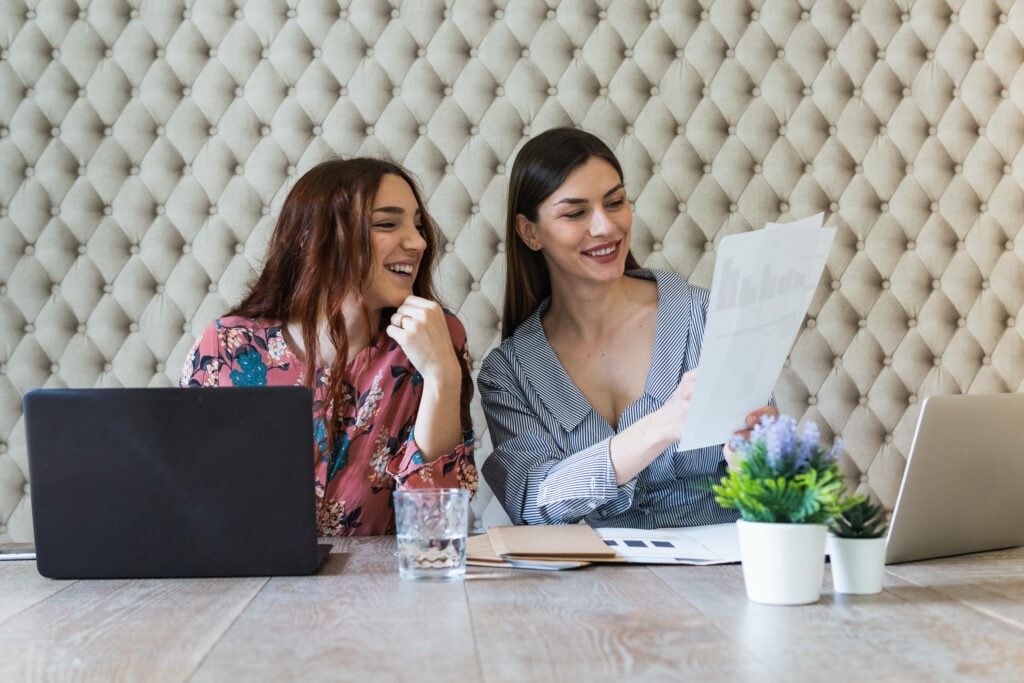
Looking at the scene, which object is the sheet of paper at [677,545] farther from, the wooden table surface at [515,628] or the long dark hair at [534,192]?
the long dark hair at [534,192]

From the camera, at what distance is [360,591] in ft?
3.21

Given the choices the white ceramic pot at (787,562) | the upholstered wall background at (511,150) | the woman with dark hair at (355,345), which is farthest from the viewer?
the upholstered wall background at (511,150)

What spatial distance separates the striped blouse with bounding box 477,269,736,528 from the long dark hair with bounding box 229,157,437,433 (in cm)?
30

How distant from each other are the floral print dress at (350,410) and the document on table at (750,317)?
59 cm

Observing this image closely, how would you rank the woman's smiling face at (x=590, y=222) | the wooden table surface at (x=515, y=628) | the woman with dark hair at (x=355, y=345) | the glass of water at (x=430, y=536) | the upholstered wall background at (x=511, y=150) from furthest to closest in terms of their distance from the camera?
the upholstered wall background at (x=511, y=150) → the woman's smiling face at (x=590, y=222) → the woman with dark hair at (x=355, y=345) → the glass of water at (x=430, y=536) → the wooden table surface at (x=515, y=628)

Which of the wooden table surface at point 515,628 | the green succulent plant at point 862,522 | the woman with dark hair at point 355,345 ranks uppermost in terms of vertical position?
the woman with dark hair at point 355,345

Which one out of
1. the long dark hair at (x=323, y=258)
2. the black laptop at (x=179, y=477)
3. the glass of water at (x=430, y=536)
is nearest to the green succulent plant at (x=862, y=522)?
the glass of water at (x=430, y=536)

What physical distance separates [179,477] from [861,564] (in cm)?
69

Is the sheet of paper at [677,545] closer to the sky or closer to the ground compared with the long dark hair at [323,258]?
closer to the ground

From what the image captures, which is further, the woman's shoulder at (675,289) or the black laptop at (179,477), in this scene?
the woman's shoulder at (675,289)

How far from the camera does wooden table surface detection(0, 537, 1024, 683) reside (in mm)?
704

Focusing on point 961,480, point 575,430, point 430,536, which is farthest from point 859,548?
point 575,430

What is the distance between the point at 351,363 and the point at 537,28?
0.98 metres

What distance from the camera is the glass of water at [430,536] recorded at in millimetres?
1028
